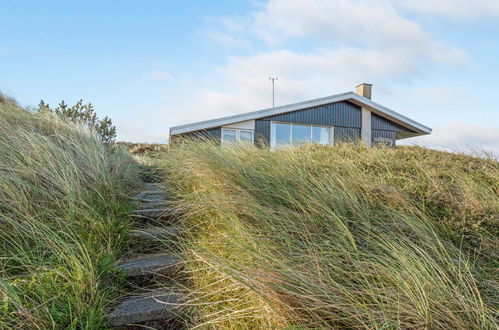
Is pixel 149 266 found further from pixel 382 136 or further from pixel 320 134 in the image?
pixel 382 136

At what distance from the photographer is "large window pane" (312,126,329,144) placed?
44.4ft

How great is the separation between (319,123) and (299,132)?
47.5 inches

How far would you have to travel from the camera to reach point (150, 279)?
188cm

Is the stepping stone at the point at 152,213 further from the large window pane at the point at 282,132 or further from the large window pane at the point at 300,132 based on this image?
the large window pane at the point at 300,132

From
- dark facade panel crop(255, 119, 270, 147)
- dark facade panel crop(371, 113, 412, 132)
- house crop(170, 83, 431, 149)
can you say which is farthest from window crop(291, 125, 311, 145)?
dark facade panel crop(371, 113, 412, 132)

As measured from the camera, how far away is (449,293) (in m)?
1.22

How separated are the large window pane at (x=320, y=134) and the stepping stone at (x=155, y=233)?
1201 cm

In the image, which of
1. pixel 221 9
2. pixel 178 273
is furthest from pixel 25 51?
pixel 178 273

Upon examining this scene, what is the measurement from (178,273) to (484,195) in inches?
126

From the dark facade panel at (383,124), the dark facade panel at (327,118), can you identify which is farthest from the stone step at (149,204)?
the dark facade panel at (383,124)

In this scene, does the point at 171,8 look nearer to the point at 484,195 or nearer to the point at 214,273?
the point at 214,273

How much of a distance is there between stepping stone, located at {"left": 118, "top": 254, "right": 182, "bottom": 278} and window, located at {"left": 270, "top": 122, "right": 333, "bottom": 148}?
10873 millimetres

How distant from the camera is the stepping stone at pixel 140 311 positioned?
1449 millimetres

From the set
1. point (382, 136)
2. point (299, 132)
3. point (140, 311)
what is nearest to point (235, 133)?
point (299, 132)
